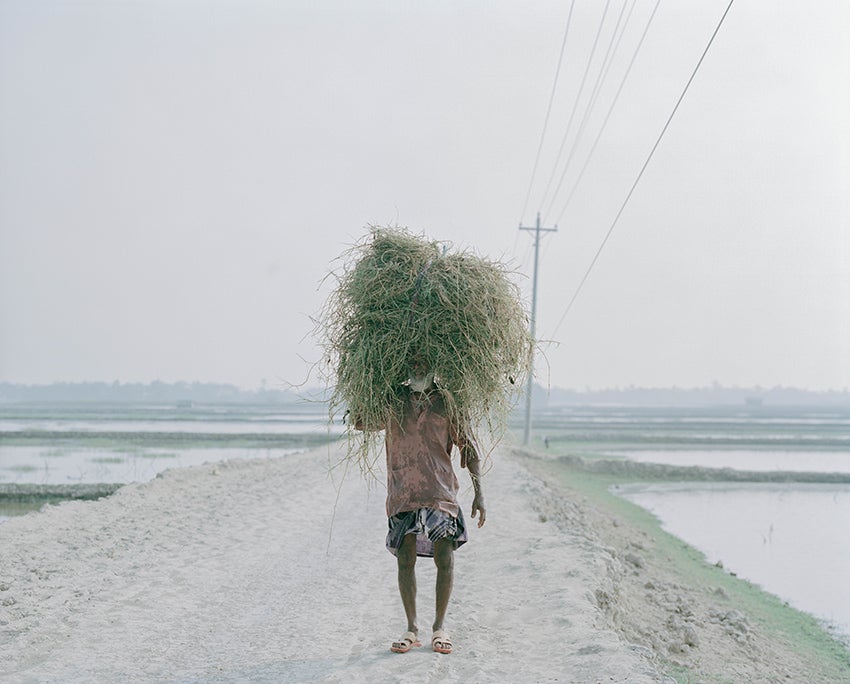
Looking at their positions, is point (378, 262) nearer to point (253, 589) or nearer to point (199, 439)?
point (253, 589)

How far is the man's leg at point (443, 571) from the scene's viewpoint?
4.49 metres

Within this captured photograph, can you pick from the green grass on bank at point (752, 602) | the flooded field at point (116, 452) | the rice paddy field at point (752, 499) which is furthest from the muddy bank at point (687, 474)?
the flooded field at point (116, 452)

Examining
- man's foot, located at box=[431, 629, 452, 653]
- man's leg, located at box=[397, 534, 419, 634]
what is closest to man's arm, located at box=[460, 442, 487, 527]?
man's leg, located at box=[397, 534, 419, 634]

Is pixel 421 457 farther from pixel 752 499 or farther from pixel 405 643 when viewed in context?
pixel 752 499

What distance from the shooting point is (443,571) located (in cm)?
455

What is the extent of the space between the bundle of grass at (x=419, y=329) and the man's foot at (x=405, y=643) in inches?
45.3

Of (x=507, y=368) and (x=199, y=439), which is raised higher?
(x=507, y=368)

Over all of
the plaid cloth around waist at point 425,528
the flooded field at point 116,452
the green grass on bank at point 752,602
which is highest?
the plaid cloth around waist at point 425,528

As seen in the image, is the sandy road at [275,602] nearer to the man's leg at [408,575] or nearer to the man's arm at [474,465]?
the man's leg at [408,575]

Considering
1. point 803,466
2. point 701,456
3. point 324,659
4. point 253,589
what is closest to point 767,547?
point 253,589

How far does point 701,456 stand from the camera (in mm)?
30688

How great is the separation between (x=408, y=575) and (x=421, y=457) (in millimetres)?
680

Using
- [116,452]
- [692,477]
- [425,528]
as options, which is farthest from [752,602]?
[116,452]

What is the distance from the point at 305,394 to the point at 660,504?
528 inches
